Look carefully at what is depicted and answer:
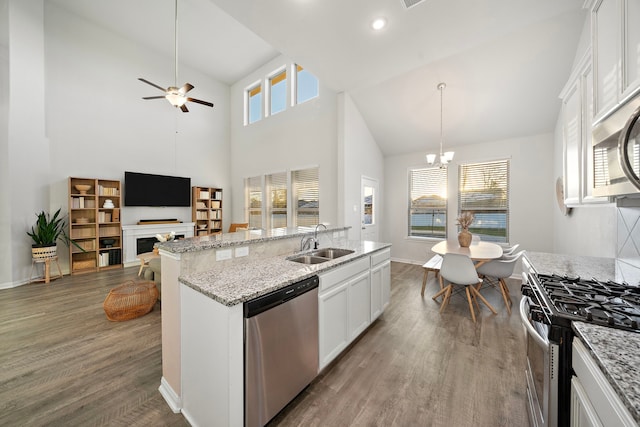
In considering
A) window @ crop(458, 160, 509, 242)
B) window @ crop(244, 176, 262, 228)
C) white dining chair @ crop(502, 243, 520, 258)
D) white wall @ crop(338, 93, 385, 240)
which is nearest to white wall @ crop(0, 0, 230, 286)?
window @ crop(244, 176, 262, 228)

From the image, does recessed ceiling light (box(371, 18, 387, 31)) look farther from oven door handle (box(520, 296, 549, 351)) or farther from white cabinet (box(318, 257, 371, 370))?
oven door handle (box(520, 296, 549, 351))

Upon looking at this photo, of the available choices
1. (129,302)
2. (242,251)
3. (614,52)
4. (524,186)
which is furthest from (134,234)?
(524,186)

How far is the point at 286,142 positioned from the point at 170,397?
17.4 feet

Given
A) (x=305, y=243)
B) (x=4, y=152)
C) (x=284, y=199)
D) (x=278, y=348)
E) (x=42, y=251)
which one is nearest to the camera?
(x=278, y=348)

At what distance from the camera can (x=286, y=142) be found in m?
5.86

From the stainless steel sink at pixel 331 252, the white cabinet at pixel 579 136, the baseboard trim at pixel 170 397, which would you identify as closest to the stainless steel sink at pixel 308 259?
the stainless steel sink at pixel 331 252

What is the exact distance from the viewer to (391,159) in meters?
5.85

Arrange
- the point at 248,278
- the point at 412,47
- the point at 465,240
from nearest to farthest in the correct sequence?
the point at 248,278, the point at 412,47, the point at 465,240

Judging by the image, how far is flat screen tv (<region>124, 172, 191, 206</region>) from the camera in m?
5.46

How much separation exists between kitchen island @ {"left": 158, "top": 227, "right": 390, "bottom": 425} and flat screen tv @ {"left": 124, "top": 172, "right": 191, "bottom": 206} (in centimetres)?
517

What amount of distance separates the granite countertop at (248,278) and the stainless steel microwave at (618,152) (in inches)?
63.5

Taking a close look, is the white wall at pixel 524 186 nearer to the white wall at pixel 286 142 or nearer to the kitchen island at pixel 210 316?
the white wall at pixel 286 142

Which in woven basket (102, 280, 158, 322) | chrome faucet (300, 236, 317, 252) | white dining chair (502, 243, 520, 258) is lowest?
woven basket (102, 280, 158, 322)

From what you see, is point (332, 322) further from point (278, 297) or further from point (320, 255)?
point (320, 255)
